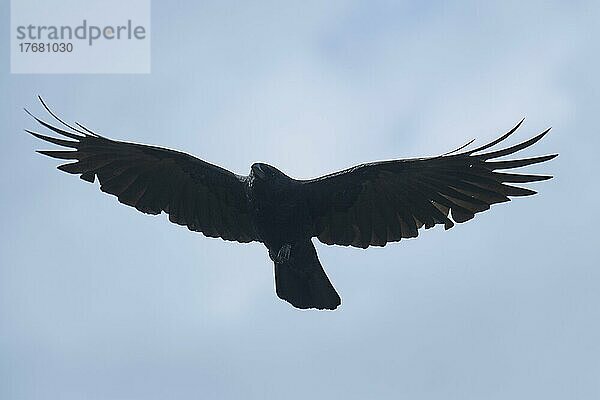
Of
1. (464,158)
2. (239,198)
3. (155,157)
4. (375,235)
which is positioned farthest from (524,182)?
(155,157)

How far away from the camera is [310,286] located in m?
18.2

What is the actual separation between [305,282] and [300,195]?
3.97 ft

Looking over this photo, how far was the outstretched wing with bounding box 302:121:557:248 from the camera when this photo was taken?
57.2ft

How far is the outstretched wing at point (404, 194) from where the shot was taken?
17438 mm

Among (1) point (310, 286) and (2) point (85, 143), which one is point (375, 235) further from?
(2) point (85, 143)

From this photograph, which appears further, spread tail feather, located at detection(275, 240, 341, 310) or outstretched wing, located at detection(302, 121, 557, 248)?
spread tail feather, located at detection(275, 240, 341, 310)

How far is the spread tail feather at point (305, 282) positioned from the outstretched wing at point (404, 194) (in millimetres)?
368

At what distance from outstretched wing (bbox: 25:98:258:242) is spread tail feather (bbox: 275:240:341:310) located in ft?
2.50

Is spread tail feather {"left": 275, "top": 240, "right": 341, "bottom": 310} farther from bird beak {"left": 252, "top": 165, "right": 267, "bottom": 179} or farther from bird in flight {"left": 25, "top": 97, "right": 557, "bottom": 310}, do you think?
bird beak {"left": 252, "top": 165, "right": 267, "bottom": 179}

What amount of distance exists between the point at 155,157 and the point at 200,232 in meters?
1.16

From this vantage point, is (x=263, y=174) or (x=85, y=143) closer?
(x=263, y=174)

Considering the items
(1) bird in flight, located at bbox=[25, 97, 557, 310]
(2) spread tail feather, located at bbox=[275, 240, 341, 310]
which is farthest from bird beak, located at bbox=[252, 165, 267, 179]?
(2) spread tail feather, located at bbox=[275, 240, 341, 310]

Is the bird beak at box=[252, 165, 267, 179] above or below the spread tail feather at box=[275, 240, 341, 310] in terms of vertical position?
above

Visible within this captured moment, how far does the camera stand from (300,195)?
1775cm
